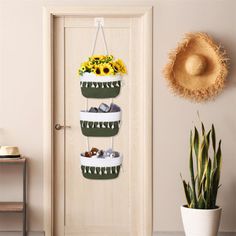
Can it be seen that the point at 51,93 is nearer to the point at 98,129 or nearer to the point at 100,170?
the point at 98,129

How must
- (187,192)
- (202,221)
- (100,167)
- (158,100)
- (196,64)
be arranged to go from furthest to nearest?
(100,167) < (158,100) < (196,64) < (187,192) < (202,221)

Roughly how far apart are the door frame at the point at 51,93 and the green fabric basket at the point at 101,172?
285 millimetres

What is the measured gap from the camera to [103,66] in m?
5.29

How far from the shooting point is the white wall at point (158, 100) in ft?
17.0

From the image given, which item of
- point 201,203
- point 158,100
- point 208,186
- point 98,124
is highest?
point 158,100

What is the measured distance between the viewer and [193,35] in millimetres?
5145

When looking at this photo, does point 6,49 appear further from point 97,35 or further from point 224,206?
point 224,206

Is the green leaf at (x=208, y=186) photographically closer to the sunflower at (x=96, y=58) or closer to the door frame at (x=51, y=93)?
the door frame at (x=51, y=93)

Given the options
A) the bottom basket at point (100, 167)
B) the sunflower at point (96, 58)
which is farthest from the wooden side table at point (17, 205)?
the sunflower at point (96, 58)

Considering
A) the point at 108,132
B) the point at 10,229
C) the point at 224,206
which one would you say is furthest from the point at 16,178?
the point at 224,206

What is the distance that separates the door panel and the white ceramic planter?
564 millimetres

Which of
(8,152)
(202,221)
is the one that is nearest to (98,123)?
(8,152)

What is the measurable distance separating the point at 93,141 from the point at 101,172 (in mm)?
296

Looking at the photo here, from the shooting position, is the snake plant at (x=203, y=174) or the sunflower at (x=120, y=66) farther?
the sunflower at (x=120, y=66)
